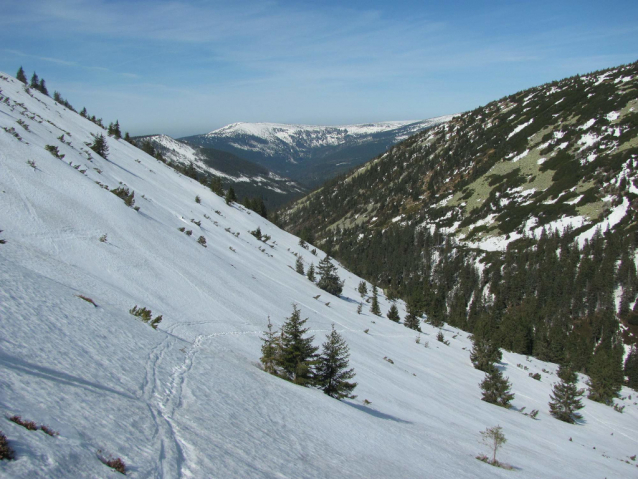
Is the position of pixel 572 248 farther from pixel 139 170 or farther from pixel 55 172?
pixel 55 172

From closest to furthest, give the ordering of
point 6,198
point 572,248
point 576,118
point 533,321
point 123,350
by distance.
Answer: point 123,350
point 6,198
point 533,321
point 572,248
point 576,118

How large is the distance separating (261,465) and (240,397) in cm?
255

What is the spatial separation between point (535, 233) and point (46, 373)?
14426 centimetres

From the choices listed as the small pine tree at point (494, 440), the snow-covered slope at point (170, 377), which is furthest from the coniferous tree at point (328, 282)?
the small pine tree at point (494, 440)

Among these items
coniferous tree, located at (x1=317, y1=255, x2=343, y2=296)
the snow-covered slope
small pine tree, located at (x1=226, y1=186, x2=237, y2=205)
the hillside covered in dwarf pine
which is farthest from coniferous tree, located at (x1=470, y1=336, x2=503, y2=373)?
small pine tree, located at (x1=226, y1=186, x2=237, y2=205)

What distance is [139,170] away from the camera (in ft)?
116

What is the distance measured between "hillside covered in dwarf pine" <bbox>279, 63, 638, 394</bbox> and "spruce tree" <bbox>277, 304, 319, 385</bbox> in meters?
58.8

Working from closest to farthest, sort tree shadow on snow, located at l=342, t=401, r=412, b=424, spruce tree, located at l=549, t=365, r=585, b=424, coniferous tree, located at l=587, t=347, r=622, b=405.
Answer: tree shadow on snow, located at l=342, t=401, r=412, b=424 → spruce tree, located at l=549, t=365, r=585, b=424 → coniferous tree, located at l=587, t=347, r=622, b=405

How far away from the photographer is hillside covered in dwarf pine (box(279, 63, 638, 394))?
96.1 m

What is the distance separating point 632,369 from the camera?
80625 mm

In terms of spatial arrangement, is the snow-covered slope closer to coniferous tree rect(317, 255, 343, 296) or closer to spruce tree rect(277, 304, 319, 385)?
spruce tree rect(277, 304, 319, 385)

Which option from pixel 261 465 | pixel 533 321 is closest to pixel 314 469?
pixel 261 465

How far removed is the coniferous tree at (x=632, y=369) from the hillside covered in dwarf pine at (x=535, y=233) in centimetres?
241

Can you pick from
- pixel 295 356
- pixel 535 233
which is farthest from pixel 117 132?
pixel 535 233
